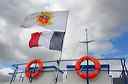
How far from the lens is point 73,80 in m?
23.2

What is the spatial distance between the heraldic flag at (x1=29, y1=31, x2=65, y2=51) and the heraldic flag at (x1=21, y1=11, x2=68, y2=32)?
60cm

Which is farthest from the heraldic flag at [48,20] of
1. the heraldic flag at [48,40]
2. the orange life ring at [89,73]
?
the orange life ring at [89,73]

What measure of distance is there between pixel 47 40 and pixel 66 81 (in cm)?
413

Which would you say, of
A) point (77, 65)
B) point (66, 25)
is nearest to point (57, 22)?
point (66, 25)

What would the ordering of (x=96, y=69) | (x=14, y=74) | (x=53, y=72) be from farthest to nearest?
(x=14, y=74)
(x=53, y=72)
(x=96, y=69)

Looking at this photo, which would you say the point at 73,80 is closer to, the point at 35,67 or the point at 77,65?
the point at 77,65

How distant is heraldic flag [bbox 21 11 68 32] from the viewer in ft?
76.0

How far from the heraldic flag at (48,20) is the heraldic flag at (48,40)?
600 mm

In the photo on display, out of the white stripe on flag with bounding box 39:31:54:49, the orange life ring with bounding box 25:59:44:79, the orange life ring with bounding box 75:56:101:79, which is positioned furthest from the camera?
the orange life ring with bounding box 25:59:44:79

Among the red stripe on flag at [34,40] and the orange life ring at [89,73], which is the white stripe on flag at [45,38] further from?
the orange life ring at [89,73]

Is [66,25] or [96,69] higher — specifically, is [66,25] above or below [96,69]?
above

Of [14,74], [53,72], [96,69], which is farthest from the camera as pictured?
[14,74]

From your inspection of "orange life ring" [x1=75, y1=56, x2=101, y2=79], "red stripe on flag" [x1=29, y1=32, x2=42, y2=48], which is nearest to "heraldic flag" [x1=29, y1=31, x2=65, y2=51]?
"red stripe on flag" [x1=29, y1=32, x2=42, y2=48]

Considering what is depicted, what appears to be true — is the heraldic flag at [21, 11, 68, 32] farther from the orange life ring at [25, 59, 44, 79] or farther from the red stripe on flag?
the orange life ring at [25, 59, 44, 79]
